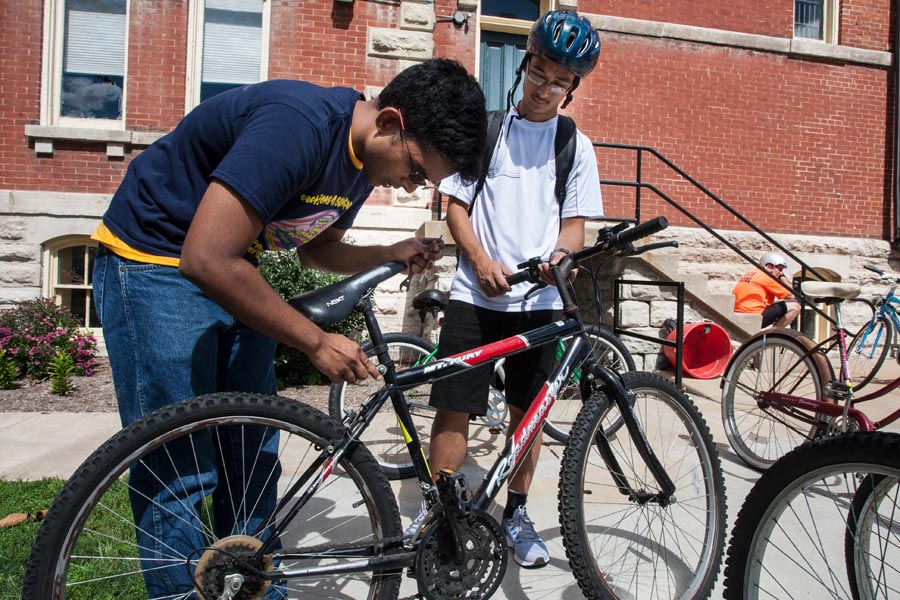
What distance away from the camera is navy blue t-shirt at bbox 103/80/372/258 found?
1534 millimetres

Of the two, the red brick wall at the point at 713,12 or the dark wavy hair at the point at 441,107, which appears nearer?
the dark wavy hair at the point at 441,107

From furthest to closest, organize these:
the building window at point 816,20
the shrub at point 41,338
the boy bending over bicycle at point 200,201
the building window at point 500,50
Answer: the building window at point 816,20 → the building window at point 500,50 → the shrub at point 41,338 → the boy bending over bicycle at point 200,201

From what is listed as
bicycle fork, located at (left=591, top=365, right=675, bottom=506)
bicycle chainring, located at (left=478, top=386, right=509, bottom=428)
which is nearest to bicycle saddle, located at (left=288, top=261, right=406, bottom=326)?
Answer: bicycle fork, located at (left=591, top=365, right=675, bottom=506)

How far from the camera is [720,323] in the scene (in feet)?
24.6

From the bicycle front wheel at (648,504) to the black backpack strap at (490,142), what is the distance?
1020 millimetres

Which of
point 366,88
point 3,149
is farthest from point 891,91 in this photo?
point 3,149

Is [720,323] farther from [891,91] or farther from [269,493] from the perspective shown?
[269,493]

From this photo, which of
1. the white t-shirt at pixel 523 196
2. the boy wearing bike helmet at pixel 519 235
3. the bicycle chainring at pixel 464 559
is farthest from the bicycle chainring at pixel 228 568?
the white t-shirt at pixel 523 196

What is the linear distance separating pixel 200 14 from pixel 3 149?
2787mm

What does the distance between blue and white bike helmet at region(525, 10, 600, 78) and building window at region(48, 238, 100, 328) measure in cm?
669

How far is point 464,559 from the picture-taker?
198cm

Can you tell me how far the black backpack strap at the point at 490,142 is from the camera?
269cm

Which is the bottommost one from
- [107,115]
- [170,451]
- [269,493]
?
[269,493]

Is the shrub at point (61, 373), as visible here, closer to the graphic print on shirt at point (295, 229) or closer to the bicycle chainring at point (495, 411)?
the bicycle chainring at point (495, 411)
